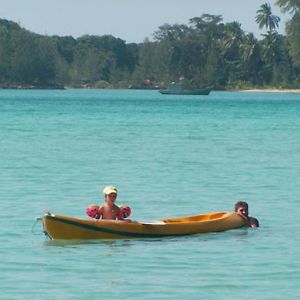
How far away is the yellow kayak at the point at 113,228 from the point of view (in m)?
23.6

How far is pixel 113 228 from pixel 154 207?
6.46m

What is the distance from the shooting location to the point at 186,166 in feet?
142

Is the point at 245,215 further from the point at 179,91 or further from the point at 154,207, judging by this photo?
the point at 179,91

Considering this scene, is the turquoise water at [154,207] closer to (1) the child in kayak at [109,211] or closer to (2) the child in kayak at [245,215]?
(2) the child in kayak at [245,215]

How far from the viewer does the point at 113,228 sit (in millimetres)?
23797

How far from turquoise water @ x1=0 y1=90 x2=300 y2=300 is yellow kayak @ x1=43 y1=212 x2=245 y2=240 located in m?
0.17

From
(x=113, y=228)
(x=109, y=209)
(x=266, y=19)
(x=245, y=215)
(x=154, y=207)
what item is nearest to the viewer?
(x=113, y=228)

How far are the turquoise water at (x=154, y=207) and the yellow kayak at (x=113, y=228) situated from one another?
168mm

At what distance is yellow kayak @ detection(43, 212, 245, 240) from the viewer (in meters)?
23.6

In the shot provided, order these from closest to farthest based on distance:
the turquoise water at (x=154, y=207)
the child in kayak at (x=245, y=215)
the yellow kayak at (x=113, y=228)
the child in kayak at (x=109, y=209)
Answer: the turquoise water at (x=154, y=207), the yellow kayak at (x=113, y=228), the child in kayak at (x=109, y=209), the child in kayak at (x=245, y=215)

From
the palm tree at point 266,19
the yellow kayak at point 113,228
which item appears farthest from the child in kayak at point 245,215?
the palm tree at point 266,19

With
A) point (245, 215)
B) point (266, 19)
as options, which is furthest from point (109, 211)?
point (266, 19)

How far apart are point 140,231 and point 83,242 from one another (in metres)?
1.00


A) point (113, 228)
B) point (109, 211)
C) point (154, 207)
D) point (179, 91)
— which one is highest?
point (109, 211)
